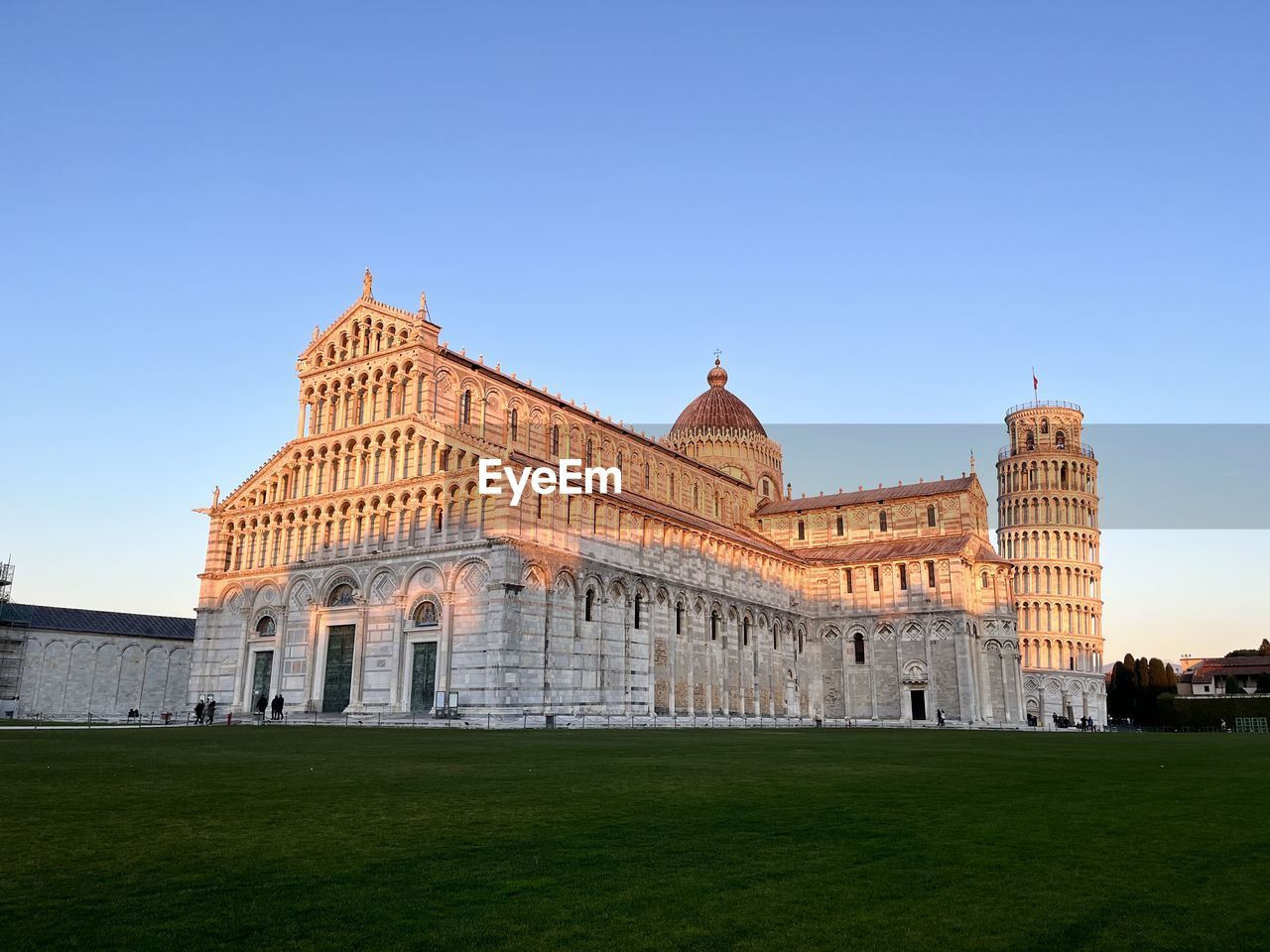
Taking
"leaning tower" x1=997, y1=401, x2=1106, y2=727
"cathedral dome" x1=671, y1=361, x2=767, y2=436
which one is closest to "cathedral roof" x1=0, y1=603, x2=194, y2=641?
"cathedral dome" x1=671, y1=361, x2=767, y2=436

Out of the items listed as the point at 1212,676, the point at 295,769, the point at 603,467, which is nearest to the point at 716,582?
the point at 603,467

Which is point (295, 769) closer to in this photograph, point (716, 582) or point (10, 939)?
point (10, 939)

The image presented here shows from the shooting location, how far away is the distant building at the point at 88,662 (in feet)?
204

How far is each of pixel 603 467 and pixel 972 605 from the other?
29948mm

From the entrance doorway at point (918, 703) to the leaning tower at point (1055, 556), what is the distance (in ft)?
100

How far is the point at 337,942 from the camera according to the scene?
6324mm

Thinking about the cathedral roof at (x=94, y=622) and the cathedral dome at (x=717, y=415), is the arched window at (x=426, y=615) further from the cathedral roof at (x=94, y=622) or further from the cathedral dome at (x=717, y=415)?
the cathedral dome at (x=717, y=415)

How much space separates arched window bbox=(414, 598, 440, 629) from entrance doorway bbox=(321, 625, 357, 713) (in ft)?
14.2

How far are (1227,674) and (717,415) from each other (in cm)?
5545

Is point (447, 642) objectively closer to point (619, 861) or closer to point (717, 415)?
point (619, 861)

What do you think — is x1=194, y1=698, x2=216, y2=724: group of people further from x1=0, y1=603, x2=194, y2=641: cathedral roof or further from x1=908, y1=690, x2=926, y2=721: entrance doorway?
x1=908, y1=690, x2=926, y2=721: entrance doorway

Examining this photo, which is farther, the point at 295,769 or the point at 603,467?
the point at 603,467

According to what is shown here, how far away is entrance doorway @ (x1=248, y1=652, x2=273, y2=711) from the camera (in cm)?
5406

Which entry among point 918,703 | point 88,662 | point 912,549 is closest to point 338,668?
point 88,662
